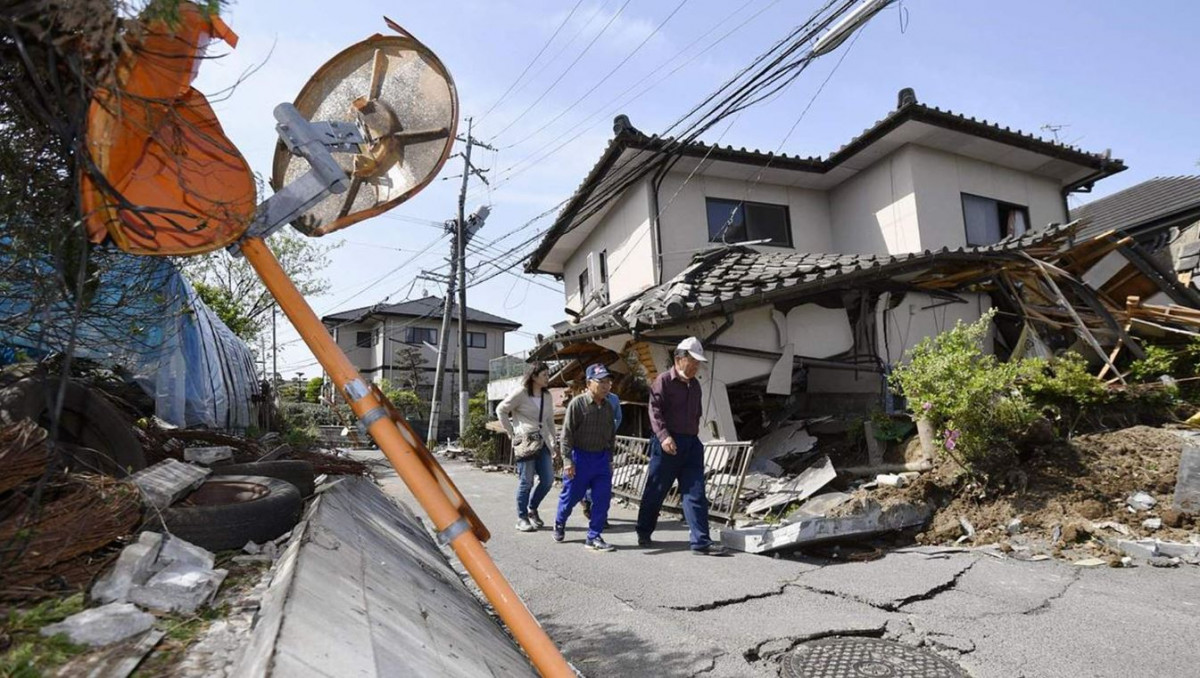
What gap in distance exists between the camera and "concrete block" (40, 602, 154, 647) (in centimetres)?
177

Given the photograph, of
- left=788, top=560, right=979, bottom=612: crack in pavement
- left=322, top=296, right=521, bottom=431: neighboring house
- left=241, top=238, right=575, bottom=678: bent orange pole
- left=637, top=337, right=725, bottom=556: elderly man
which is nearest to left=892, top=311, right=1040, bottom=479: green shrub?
left=788, top=560, right=979, bottom=612: crack in pavement

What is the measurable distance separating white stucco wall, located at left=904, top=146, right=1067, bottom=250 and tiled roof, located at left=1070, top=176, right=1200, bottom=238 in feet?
4.93

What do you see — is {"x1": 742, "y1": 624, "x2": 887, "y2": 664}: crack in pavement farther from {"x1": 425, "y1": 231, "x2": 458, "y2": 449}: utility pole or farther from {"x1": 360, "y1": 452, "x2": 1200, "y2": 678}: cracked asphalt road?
{"x1": 425, "y1": 231, "x2": 458, "y2": 449}: utility pole

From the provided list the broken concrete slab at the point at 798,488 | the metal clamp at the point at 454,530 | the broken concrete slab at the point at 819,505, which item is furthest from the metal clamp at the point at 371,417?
the broken concrete slab at the point at 798,488

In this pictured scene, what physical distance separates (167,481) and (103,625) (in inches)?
57.2

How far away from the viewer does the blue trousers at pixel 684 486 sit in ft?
18.1

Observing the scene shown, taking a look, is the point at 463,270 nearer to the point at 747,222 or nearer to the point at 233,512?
the point at 747,222

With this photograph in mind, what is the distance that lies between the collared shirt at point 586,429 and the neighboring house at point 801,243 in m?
2.16

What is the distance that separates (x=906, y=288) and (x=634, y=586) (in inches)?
276

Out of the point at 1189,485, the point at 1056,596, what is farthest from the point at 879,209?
the point at 1056,596

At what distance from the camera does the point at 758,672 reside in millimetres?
3043

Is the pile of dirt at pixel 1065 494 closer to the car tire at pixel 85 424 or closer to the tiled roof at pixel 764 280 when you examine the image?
the tiled roof at pixel 764 280

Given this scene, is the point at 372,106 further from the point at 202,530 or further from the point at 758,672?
the point at 758,672

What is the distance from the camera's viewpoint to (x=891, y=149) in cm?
1222
